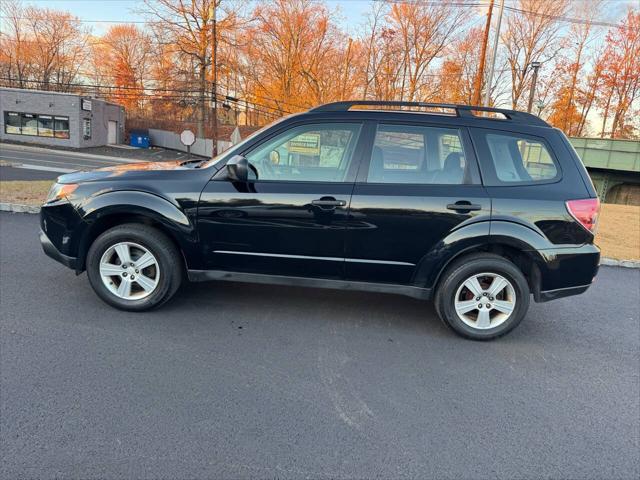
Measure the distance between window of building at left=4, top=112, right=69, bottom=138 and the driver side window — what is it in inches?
1430

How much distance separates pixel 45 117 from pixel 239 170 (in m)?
38.0

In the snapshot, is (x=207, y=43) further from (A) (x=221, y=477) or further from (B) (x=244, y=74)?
(A) (x=221, y=477)

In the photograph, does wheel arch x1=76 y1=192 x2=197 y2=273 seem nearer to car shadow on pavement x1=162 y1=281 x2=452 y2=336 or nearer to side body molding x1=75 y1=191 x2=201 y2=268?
side body molding x1=75 y1=191 x2=201 y2=268

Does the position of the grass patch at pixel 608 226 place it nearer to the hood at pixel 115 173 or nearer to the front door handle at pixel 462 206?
the hood at pixel 115 173

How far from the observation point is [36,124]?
33406mm

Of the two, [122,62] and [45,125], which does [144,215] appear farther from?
[122,62]

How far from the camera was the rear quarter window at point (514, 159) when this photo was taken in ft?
11.4

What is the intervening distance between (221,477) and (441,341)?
2213mm

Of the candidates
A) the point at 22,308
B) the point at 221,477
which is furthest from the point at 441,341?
the point at 22,308

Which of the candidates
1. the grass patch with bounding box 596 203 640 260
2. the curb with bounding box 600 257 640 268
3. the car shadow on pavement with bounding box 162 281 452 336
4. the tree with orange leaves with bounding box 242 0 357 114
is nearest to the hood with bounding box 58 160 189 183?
the car shadow on pavement with bounding box 162 281 452 336

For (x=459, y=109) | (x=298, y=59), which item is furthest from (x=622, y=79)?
(x=459, y=109)

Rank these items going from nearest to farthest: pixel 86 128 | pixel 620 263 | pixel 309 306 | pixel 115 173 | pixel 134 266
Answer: pixel 134 266
pixel 115 173
pixel 309 306
pixel 620 263
pixel 86 128

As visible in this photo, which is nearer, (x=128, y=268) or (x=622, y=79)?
(x=128, y=268)

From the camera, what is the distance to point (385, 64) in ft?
118
